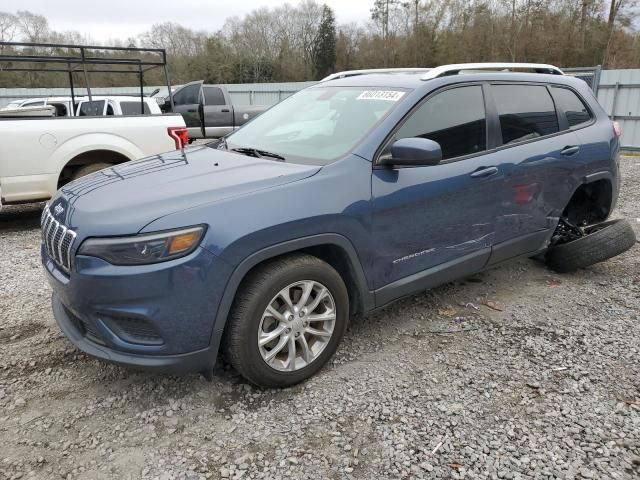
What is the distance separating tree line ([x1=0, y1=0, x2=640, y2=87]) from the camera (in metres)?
29.1

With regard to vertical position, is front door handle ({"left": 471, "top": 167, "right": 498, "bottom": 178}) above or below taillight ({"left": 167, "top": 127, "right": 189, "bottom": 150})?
below

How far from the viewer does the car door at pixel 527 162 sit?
360 cm

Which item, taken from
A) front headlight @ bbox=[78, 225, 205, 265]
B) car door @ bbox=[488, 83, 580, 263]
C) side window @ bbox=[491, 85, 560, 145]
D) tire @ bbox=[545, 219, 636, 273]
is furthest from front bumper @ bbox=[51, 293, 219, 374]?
tire @ bbox=[545, 219, 636, 273]

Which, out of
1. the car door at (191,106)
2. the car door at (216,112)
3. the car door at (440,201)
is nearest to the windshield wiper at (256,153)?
the car door at (440,201)

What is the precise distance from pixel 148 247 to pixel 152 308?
0.29m

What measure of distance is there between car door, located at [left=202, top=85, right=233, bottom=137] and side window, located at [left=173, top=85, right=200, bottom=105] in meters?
0.36

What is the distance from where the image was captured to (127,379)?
2.92 meters

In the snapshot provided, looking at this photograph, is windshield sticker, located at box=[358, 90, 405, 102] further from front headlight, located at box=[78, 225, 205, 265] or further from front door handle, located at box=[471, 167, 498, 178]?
front headlight, located at box=[78, 225, 205, 265]

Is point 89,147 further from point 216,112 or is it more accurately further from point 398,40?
point 398,40

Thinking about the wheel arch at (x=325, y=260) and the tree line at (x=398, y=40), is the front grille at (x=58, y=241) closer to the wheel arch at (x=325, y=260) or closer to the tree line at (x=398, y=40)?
the wheel arch at (x=325, y=260)

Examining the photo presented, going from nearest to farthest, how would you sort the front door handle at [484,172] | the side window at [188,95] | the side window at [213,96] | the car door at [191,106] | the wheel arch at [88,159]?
the front door handle at [484,172], the wheel arch at [88,159], the car door at [191,106], the side window at [213,96], the side window at [188,95]

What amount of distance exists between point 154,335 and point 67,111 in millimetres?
9475

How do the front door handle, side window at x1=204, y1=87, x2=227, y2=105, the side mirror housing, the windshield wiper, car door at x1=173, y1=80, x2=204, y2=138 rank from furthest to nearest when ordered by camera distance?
side window at x1=204, y1=87, x2=227, y2=105 → car door at x1=173, y1=80, x2=204, y2=138 → the front door handle → the windshield wiper → the side mirror housing

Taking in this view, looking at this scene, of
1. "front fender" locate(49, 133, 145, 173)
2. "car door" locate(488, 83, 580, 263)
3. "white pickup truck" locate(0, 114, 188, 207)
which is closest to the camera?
"car door" locate(488, 83, 580, 263)
